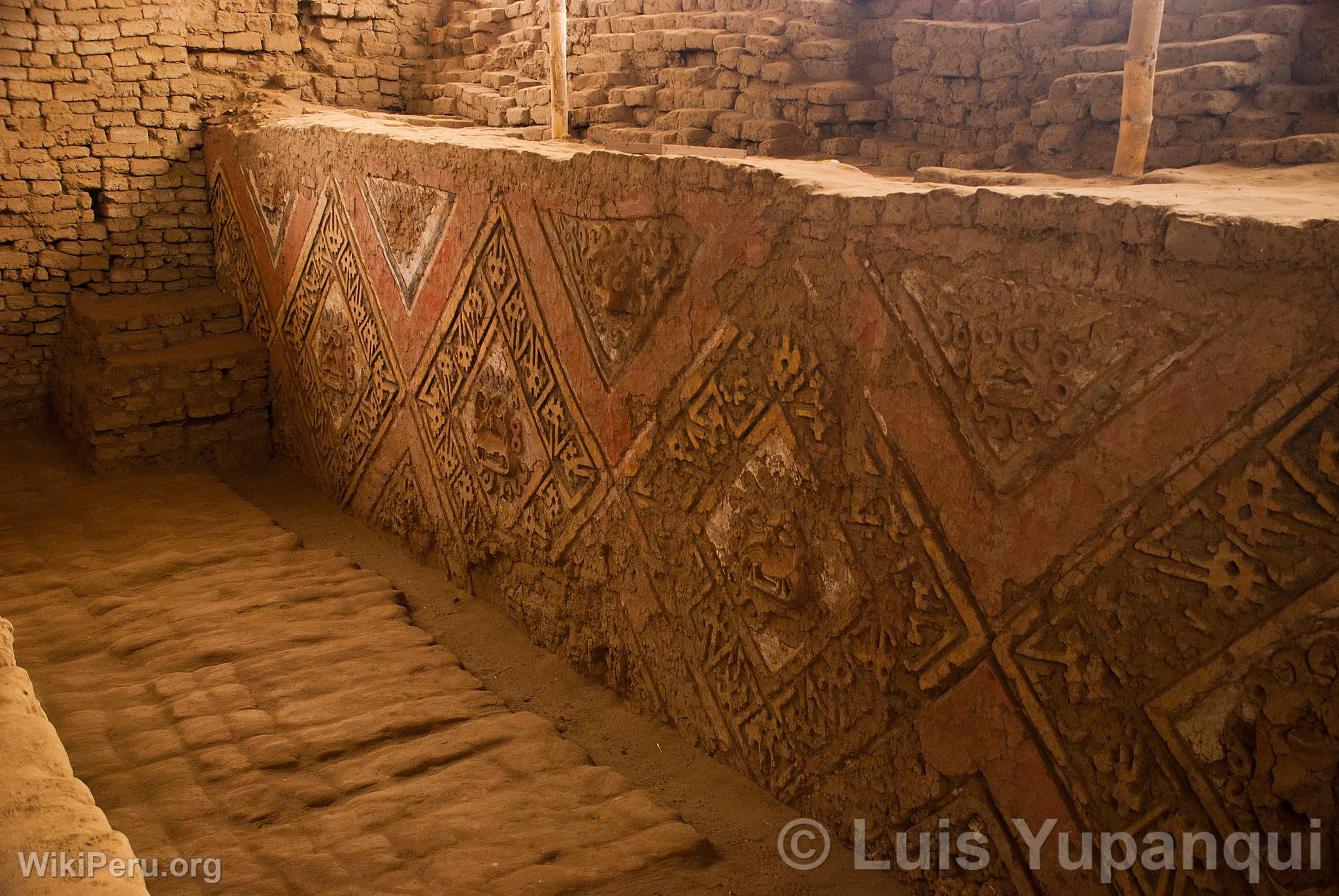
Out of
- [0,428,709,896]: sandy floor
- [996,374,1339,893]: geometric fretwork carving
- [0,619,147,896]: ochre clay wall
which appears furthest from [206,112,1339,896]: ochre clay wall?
[0,619,147,896]: ochre clay wall

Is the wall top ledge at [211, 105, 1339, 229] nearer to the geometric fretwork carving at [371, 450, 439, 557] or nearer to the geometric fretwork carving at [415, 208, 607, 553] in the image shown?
the geometric fretwork carving at [415, 208, 607, 553]

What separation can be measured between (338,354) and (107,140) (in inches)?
91.7

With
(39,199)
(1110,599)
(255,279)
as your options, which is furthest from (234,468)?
(1110,599)

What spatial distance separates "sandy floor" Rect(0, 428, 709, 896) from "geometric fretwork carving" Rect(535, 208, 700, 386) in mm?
1426

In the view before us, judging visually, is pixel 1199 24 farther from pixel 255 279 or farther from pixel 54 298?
pixel 54 298

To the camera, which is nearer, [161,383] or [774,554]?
[774,554]

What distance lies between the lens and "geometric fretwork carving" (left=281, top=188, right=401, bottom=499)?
18.8ft

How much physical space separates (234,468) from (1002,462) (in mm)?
5429

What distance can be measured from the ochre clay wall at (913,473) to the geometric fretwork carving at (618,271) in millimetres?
12

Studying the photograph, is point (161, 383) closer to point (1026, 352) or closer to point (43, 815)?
point (43, 815)

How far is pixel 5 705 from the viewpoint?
2305 millimetres

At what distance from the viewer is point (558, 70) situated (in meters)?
5.91

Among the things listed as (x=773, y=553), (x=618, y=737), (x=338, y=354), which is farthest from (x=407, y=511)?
(x=773, y=553)

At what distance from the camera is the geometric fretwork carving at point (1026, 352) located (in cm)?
247
